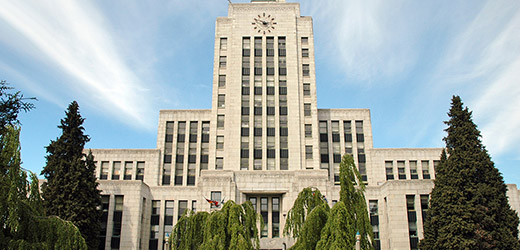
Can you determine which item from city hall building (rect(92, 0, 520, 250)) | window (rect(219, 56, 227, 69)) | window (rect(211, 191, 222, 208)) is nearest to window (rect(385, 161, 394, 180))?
city hall building (rect(92, 0, 520, 250))

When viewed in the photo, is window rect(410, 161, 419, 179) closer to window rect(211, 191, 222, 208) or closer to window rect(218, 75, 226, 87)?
window rect(218, 75, 226, 87)

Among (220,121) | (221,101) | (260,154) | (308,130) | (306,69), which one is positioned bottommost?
(260,154)

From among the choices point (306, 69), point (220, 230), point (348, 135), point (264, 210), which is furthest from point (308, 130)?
point (220, 230)

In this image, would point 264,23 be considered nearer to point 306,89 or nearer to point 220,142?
point 306,89

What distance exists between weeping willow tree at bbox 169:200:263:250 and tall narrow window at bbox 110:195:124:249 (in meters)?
26.4

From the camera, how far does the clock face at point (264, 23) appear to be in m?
60.3

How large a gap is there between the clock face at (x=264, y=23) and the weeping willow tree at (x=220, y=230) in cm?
4207

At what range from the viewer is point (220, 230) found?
65.2 feet

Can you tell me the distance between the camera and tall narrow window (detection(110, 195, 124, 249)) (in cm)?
4562

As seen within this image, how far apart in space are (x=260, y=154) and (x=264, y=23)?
1909cm

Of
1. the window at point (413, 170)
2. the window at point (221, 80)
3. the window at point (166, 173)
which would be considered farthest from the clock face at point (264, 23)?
the window at point (413, 170)

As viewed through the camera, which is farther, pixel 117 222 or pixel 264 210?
pixel 264 210

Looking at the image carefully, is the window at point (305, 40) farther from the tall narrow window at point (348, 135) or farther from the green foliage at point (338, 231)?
the green foliage at point (338, 231)

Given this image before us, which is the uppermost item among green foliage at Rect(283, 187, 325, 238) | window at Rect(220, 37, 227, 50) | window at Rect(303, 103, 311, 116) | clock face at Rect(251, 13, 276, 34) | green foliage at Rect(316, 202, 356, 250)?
clock face at Rect(251, 13, 276, 34)
